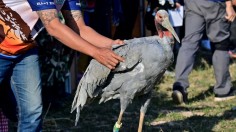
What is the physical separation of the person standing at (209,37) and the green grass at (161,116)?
182mm

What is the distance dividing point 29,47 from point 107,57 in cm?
60

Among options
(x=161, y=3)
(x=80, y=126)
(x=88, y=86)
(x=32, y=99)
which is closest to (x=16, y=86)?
(x=32, y=99)

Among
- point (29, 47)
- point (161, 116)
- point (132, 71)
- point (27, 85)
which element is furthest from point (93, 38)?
point (161, 116)

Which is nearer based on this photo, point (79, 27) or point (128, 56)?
point (128, 56)

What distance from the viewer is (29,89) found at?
448 cm

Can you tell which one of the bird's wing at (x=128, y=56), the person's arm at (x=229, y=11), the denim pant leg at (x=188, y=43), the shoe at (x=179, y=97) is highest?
the bird's wing at (x=128, y=56)

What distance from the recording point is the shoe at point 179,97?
7281 mm

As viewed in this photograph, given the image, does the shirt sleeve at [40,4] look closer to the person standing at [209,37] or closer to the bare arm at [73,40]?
the bare arm at [73,40]

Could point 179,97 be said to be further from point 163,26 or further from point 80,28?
point 80,28

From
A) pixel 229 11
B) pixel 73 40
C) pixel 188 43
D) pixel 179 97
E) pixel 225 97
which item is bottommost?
pixel 225 97

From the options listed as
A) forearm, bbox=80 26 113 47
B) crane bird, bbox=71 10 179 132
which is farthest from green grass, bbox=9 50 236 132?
forearm, bbox=80 26 113 47

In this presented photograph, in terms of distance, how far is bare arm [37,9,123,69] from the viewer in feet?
13.8

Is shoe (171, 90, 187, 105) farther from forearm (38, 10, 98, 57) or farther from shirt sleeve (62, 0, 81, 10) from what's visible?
forearm (38, 10, 98, 57)

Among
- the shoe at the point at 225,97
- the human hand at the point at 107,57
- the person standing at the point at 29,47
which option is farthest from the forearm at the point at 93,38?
the shoe at the point at 225,97
